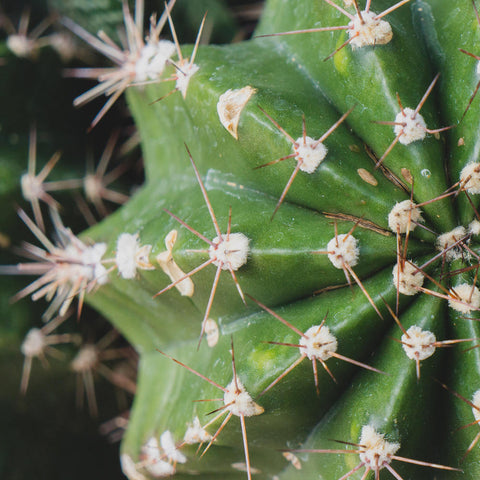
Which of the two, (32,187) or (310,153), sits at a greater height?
(310,153)

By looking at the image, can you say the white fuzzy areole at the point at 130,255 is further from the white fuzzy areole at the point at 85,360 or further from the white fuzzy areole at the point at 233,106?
the white fuzzy areole at the point at 85,360

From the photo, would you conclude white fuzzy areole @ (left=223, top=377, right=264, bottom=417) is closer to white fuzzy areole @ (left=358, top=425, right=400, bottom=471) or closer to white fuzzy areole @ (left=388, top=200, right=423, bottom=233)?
white fuzzy areole @ (left=358, top=425, right=400, bottom=471)

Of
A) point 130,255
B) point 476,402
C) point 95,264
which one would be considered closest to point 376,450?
point 476,402

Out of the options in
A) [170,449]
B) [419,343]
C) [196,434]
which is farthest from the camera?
[170,449]

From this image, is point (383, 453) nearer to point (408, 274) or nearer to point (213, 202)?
point (408, 274)

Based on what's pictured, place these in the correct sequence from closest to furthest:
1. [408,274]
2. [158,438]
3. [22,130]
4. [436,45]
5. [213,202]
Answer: [408,274] < [436,45] < [213,202] < [158,438] < [22,130]

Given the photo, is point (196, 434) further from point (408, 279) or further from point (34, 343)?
point (34, 343)

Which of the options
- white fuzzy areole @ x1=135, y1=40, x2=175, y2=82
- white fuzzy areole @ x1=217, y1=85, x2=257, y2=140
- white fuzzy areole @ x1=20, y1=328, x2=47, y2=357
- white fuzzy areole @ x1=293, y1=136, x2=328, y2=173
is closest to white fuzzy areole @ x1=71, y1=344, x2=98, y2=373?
white fuzzy areole @ x1=20, y1=328, x2=47, y2=357

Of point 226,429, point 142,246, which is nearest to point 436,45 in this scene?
point 142,246
